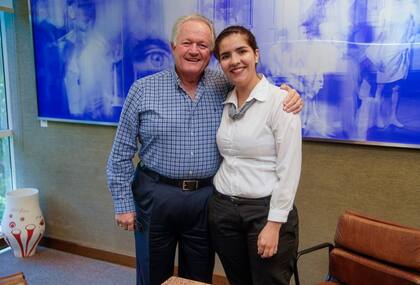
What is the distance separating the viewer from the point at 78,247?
Result: 297cm

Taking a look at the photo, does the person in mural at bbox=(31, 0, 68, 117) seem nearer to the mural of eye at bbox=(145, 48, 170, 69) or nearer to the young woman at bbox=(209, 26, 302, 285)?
the mural of eye at bbox=(145, 48, 170, 69)

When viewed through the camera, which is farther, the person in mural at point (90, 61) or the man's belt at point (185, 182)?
the person in mural at point (90, 61)

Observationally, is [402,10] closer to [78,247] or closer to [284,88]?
[284,88]

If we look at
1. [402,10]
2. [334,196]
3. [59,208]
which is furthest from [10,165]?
[402,10]

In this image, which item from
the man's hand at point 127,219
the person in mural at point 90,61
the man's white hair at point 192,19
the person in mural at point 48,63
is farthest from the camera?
the person in mural at point 48,63

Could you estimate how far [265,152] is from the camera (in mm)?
1373

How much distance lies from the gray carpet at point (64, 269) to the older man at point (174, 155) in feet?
3.75

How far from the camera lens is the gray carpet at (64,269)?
2598 millimetres

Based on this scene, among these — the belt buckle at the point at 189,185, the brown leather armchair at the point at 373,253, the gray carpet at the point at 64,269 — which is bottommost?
the gray carpet at the point at 64,269

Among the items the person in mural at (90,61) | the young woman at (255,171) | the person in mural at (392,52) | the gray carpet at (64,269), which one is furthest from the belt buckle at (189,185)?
the gray carpet at (64,269)

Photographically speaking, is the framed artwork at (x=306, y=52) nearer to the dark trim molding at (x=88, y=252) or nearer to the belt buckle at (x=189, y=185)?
the belt buckle at (x=189, y=185)

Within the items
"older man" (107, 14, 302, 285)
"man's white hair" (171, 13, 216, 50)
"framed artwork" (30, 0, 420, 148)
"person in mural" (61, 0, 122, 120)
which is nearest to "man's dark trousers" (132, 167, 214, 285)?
"older man" (107, 14, 302, 285)

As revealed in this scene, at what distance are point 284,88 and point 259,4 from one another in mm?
847

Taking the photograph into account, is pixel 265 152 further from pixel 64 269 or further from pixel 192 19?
pixel 64 269
